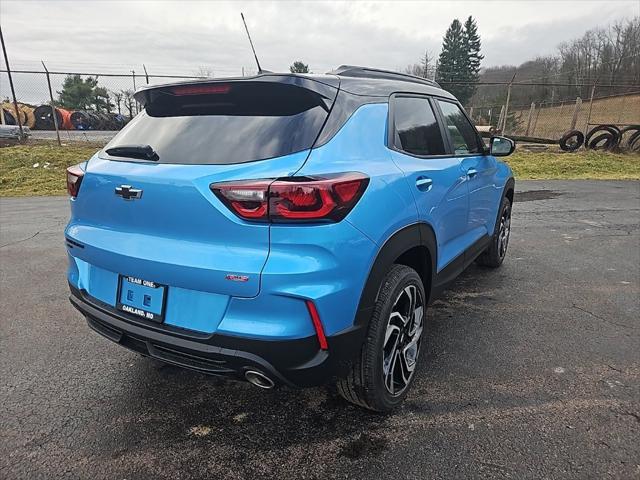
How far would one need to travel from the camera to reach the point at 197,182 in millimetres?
1954

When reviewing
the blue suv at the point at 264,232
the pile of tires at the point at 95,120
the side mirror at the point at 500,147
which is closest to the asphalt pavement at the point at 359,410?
the blue suv at the point at 264,232

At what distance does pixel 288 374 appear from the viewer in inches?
77.4

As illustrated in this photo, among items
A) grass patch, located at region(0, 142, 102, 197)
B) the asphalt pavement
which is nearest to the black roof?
the asphalt pavement

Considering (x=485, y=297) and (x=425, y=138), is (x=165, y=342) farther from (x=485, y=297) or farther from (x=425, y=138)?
(x=485, y=297)

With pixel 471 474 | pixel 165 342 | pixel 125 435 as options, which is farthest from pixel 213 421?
pixel 471 474

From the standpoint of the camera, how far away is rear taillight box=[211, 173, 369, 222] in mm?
1864

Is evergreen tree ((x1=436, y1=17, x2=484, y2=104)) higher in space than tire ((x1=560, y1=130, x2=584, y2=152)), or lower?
higher

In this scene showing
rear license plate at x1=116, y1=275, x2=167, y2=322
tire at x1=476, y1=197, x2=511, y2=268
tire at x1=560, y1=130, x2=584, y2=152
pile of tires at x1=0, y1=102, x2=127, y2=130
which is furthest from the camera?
pile of tires at x1=0, y1=102, x2=127, y2=130

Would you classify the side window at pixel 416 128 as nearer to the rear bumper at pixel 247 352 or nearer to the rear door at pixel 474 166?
the rear door at pixel 474 166

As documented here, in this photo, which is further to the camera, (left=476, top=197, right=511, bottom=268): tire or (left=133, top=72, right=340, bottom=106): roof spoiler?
(left=476, top=197, right=511, bottom=268): tire

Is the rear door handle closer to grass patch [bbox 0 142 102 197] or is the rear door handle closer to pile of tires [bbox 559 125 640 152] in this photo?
grass patch [bbox 0 142 102 197]

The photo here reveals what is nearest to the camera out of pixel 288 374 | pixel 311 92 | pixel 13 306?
pixel 288 374

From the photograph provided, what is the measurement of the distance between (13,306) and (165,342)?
266 centimetres

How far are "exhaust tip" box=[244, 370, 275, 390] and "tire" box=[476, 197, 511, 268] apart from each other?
3322 mm
